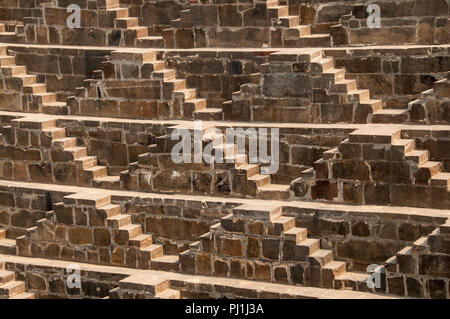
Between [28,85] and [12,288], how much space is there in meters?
4.43

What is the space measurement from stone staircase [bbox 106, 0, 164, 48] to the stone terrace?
3cm

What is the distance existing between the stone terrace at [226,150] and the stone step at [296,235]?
0.02m

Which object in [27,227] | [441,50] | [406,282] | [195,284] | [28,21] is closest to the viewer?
[406,282]

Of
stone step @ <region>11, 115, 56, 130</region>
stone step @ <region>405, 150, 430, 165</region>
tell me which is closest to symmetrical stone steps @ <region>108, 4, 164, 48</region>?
stone step @ <region>11, 115, 56, 130</region>

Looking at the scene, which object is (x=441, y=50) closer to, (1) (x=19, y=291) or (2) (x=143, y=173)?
(2) (x=143, y=173)

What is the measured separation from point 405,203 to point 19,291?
579 cm

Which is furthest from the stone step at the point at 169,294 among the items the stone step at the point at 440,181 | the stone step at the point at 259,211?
the stone step at the point at 440,181

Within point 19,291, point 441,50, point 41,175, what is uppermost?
point 441,50

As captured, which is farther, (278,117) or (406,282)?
(278,117)

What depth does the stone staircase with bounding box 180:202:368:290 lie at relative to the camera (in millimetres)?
17750

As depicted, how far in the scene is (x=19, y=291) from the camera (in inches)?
774

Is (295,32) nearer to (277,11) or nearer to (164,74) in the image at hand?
(277,11)

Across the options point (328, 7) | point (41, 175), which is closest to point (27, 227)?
point (41, 175)

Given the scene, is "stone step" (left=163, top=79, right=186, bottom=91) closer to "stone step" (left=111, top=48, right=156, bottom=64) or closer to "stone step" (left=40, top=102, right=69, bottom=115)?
"stone step" (left=111, top=48, right=156, bottom=64)
